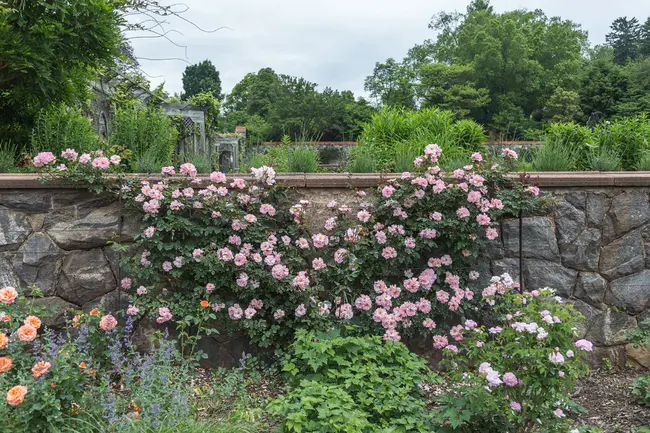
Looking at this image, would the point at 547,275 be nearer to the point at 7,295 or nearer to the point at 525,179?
the point at 525,179

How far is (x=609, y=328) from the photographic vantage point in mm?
4012

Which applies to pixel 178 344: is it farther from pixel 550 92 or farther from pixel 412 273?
pixel 550 92

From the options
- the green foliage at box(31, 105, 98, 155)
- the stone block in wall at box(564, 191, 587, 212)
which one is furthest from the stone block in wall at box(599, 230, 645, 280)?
the green foliage at box(31, 105, 98, 155)

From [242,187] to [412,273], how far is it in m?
1.30

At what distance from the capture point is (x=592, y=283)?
13.1 ft

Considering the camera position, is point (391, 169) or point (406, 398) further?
point (391, 169)

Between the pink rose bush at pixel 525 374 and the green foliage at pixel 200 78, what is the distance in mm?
→ 38884

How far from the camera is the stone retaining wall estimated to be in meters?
3.66

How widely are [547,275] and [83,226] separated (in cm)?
321

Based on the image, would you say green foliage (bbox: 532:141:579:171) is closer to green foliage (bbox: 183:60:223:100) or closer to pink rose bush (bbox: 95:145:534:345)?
pink rose bush (bbox: 95:145:534:345)

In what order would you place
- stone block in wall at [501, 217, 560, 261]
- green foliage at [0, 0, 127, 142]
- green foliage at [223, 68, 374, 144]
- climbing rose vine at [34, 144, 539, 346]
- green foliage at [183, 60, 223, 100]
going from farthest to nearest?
green foliage at [183, 60, 223, 100] → green foliage at [223, 68, 374, 144] → stone block in wall at [501, 217, 560, 261] → green foliage at [0, 0, 127, 142] → climbing rose vine at [34, 144, 539, 346]

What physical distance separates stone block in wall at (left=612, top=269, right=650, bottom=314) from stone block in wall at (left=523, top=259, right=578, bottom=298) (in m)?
0.35

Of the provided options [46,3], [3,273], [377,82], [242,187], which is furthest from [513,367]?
[377,82]

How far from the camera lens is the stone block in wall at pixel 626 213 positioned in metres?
3.97
